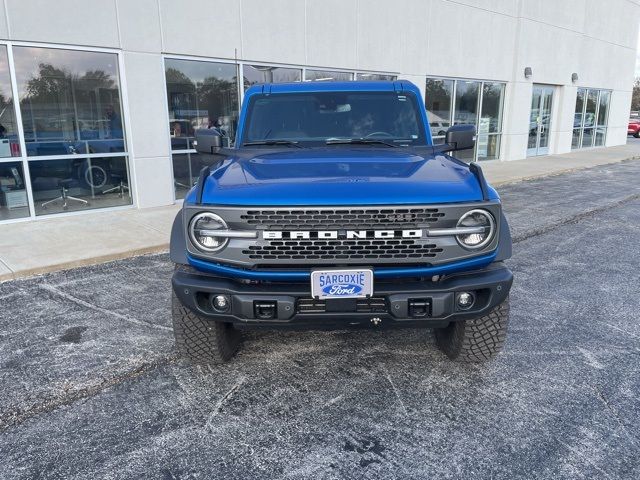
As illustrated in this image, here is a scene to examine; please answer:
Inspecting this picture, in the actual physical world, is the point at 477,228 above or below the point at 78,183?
above

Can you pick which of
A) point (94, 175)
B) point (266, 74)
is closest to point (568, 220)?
point (266, 74)

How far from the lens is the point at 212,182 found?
121 inches

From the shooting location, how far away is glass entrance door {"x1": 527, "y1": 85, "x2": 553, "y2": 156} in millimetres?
19375

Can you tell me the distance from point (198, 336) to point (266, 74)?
832 cm

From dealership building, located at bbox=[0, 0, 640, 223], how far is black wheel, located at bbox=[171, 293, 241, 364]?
17.0 feet

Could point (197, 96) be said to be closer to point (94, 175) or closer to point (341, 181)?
point (94, 175)

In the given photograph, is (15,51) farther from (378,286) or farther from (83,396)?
(378,286)

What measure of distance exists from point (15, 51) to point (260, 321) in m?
7.24

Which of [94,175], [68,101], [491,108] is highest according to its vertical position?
[491,108]

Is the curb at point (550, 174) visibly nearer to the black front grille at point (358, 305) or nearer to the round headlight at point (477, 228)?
the round headlight at point (477, 228)

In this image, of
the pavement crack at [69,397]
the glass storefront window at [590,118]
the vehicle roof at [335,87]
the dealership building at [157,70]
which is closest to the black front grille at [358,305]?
the pavement crack at [69,397]

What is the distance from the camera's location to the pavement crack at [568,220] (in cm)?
744

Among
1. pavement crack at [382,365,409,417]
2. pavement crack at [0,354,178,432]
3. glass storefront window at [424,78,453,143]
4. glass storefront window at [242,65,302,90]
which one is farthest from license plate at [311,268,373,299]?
glass storefront window at [424,78,453,143]

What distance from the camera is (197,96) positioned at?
9703 millimetres
